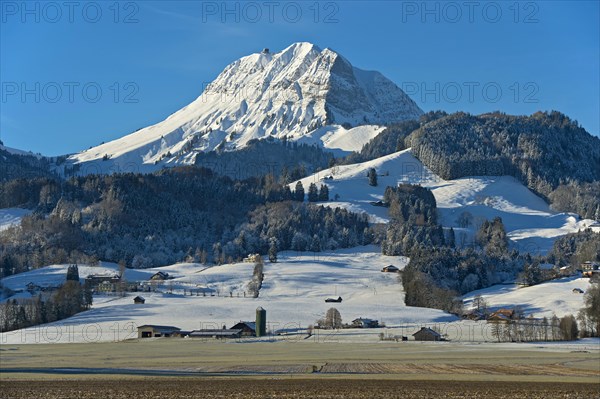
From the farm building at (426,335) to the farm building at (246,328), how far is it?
79.5 feet

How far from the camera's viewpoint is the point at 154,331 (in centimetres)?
12606

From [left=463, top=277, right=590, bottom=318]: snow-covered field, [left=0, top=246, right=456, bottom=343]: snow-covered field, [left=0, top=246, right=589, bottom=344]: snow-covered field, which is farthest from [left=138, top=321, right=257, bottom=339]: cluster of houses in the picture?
[left=463, top=277, right=590, bottom=318]: snow-covered field

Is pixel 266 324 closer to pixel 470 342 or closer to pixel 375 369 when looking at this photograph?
pixel 470 342

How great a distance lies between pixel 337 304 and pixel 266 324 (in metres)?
29.3

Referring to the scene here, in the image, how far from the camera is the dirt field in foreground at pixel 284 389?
52.8 m

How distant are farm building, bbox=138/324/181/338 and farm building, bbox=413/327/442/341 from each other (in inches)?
1294

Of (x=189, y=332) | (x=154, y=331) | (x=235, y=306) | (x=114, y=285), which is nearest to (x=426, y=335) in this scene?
(x=189, y=332)

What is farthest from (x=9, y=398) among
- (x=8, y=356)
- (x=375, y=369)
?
(x=8, y=356)

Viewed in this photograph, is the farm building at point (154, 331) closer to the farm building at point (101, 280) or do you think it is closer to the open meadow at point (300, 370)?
the open meadow at point (300, 370)

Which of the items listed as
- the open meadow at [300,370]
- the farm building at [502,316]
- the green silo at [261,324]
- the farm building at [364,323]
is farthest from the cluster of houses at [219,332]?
the farm building at [502,316]

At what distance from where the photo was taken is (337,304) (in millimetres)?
165500

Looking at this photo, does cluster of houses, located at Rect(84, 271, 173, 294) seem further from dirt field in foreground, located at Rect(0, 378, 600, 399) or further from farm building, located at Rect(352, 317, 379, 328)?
dirt field in foreground, located at Rect(0, 378, 600, 399)

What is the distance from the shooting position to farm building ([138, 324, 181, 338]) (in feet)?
412

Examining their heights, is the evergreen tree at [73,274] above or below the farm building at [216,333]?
above
